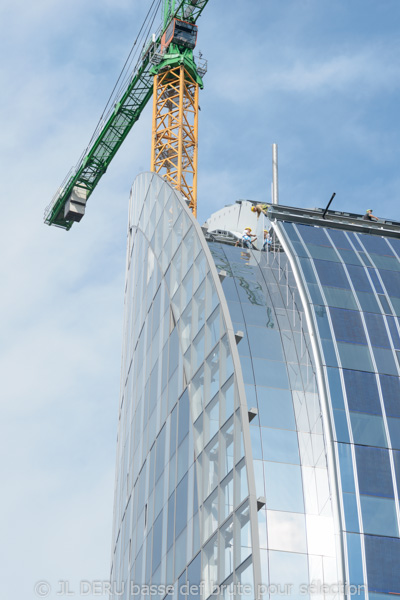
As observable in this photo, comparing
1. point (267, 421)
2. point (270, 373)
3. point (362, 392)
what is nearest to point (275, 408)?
point (267, 421)

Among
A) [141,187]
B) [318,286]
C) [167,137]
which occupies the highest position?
[167,137]

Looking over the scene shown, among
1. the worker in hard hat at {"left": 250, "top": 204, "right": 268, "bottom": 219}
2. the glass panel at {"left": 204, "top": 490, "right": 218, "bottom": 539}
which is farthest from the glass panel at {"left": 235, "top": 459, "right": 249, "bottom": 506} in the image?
the worker in hard hat at {"left": 250, "top": 204, "right": 268, "bottom": 219}

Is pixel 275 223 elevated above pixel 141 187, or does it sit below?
below

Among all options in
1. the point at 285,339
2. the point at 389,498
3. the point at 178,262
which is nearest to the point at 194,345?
the point at 285,339

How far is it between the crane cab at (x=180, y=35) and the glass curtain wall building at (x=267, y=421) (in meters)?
50.3

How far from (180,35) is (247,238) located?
2156 inches

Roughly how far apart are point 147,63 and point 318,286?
66856 millimetres

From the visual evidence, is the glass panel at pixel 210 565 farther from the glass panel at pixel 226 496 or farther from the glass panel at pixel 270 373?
the glass panel at pixel 270 373

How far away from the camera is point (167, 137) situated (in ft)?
346

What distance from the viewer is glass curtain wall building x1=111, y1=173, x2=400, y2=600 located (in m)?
41.8

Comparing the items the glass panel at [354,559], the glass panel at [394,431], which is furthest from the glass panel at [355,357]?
the glass panel at [354,559]

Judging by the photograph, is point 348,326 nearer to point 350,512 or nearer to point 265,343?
point 265,343

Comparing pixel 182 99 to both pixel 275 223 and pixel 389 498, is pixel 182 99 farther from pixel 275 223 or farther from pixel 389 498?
pixel 389 498

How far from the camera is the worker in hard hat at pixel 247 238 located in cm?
6019
